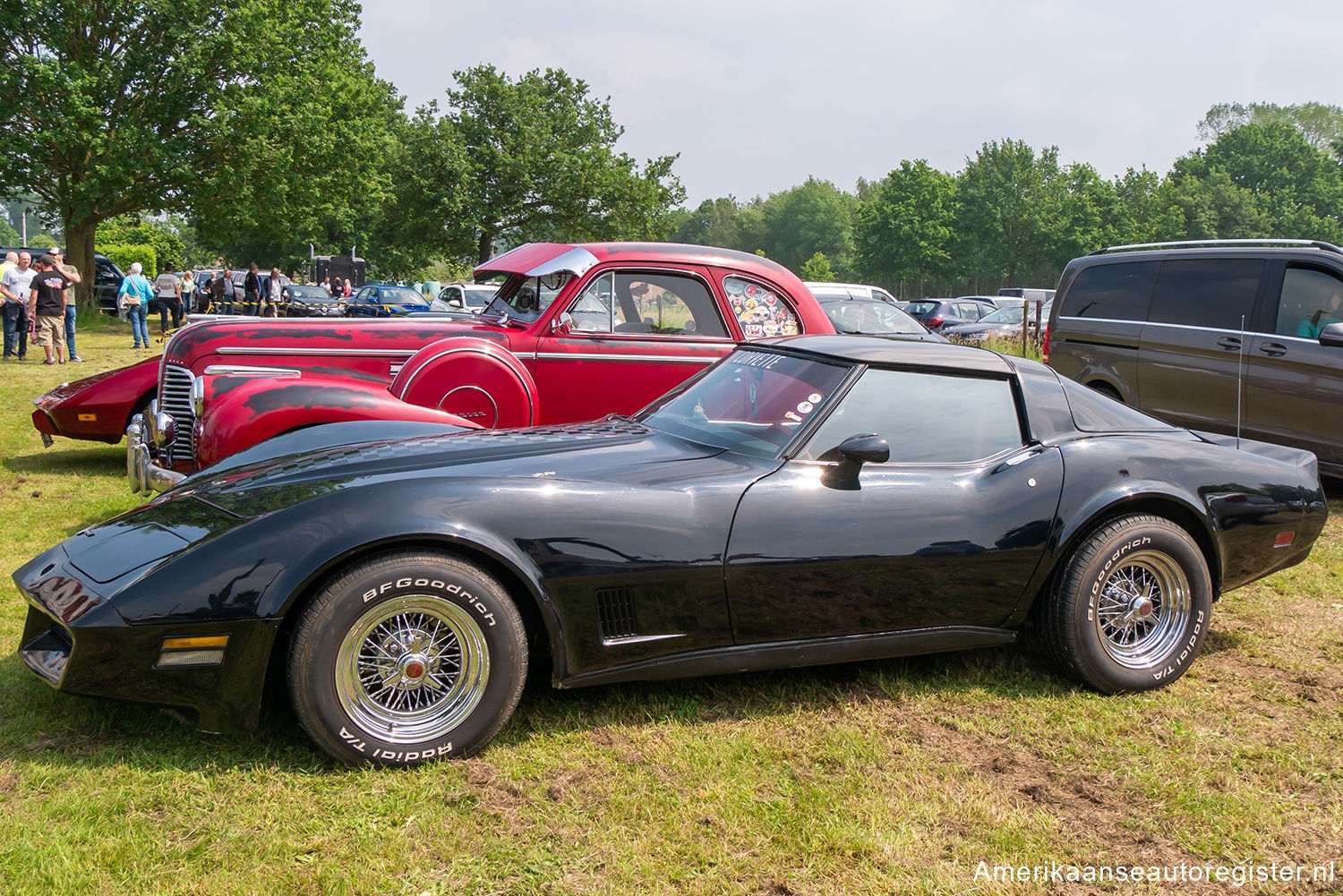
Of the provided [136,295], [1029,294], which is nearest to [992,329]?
[136,295]

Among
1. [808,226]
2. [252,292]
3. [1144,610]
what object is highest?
[808,226]

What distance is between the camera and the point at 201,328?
265 inches

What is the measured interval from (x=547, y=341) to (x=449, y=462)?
328cm

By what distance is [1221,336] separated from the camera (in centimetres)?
815

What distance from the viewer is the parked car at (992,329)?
1020 inches

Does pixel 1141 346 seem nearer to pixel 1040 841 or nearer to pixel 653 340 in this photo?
pixel 653 340

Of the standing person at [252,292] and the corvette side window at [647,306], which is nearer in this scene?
the corvette side window at [647,306]

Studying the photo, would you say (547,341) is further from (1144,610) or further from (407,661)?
(1144,610)

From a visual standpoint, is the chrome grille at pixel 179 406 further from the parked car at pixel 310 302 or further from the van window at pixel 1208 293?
the parked car at pixel 310 302

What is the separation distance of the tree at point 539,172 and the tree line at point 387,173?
0.31 feet

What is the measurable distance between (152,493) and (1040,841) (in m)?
4.84

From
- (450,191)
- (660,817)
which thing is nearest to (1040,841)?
(660,817)

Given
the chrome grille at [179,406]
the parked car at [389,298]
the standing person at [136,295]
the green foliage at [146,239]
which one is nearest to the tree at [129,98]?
the parked car at [389,298]

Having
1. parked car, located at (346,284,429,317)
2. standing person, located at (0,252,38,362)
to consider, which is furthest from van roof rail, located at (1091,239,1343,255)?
parked car, located at (346,284,429,317)
